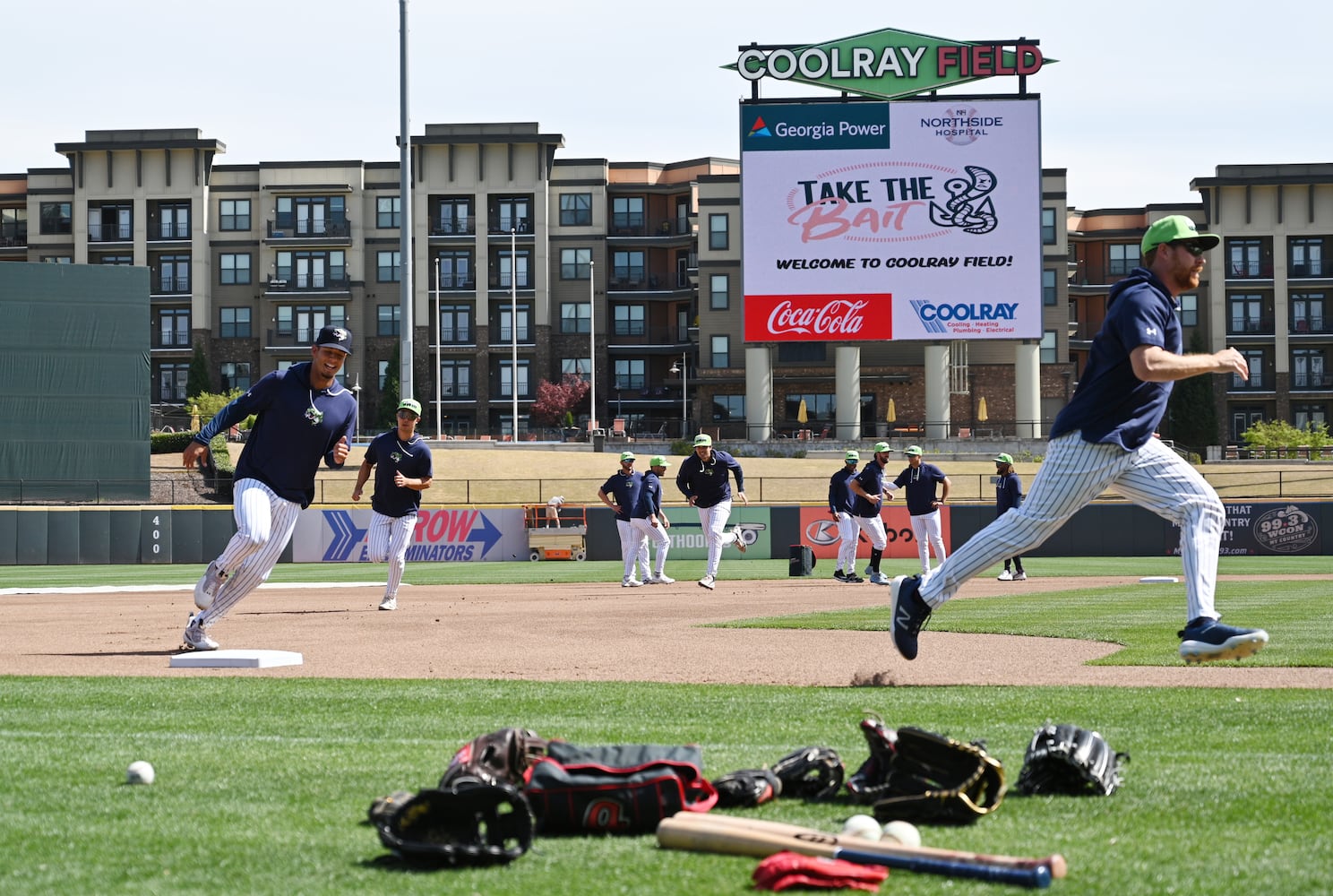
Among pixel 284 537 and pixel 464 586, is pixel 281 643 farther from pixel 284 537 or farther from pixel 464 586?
pixel 464 586

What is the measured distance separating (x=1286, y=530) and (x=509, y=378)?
160 ft

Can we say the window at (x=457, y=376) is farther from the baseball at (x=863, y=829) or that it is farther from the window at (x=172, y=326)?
the baseball at (x=863, y=829)

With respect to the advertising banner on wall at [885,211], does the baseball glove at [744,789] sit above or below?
below

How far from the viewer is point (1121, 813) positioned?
466 cm

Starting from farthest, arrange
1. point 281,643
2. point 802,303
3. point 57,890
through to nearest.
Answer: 1. point 802,303
2. point 281,643
3. point 57,890

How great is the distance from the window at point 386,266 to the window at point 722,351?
57.9ft

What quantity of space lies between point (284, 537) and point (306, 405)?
939 millimetres

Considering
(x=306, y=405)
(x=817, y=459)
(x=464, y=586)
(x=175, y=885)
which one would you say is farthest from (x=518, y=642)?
(x=817, y=459)

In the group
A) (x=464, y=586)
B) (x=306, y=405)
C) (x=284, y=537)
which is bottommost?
(x=464, y=586)

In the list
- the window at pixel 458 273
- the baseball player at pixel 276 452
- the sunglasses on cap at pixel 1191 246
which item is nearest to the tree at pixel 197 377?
the window at pixel 458 273

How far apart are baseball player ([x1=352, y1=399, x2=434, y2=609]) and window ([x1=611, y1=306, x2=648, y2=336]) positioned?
64.1 metres

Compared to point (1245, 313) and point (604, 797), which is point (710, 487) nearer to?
point (604, 797)

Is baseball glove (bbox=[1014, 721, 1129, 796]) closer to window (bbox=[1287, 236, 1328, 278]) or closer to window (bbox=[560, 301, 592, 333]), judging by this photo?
window (bbox=[560, 301, 592, 333])

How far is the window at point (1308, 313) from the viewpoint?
3105 inches
